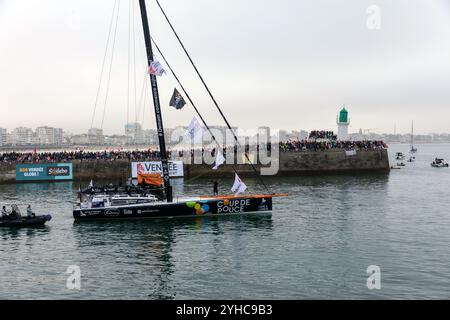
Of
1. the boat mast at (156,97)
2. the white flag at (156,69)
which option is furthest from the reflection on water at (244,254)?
the white flag at (156,69)

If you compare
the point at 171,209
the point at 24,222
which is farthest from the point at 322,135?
the point at 24,222

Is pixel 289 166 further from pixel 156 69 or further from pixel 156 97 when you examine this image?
pixel 156 69

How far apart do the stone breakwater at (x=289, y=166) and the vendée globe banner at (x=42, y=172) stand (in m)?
1.05

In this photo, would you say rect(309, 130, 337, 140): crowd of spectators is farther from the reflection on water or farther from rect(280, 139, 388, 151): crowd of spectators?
the reflection on water

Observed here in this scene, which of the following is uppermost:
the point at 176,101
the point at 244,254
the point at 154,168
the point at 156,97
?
the point at 156,97

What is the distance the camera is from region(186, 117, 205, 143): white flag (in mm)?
29903

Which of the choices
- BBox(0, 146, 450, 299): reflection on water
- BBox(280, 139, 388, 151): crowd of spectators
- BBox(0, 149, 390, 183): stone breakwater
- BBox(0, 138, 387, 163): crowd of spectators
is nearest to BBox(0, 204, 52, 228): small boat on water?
BBox(0, 146, 450, 299): reflection on water

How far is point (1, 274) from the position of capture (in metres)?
21.2

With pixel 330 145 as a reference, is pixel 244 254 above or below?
below

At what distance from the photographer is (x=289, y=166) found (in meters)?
67.2

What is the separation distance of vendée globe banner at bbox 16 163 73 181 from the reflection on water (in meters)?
20.3

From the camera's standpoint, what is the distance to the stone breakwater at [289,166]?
6188 centimetres

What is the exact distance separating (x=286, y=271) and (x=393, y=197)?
27.6 meters

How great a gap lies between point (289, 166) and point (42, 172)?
1337 inches
